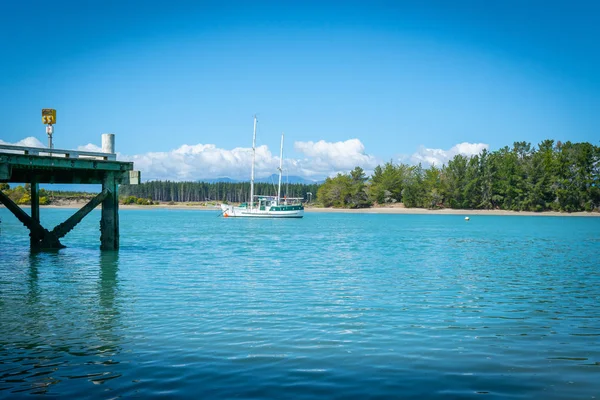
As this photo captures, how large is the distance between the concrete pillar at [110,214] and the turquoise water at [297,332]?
4.38 metres

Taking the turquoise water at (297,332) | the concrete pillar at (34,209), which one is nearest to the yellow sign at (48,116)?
the turquoise water at (297,332)

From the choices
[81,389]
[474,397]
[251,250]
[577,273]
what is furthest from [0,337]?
[251,250]

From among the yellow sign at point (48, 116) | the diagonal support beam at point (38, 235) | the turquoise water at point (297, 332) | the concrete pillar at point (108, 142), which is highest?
the yellow sign at point (48, 116)

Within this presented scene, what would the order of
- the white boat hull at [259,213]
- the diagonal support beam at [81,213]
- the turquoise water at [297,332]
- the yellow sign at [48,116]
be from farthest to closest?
the white boat hull at [259,213]
the diagonal support beam at [81,213]
the yellow sign at [48,116]
the turquoise water at [297,332]

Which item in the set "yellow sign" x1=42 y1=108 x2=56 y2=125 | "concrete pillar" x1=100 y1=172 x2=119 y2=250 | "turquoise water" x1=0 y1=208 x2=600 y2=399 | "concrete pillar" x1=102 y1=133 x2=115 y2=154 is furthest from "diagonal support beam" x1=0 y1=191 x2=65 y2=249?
"yellow sign" x1=42 y1=108 x2=56 y2=125

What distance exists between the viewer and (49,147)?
27.2m

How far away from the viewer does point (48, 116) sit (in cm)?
2709

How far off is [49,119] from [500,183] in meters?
141

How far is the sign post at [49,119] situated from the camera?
26.9 m

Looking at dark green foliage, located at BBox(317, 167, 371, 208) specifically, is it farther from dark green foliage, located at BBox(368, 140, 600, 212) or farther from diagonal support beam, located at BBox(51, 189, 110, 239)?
diagonal support beam, located at BBox(51, 189, 110, 239)

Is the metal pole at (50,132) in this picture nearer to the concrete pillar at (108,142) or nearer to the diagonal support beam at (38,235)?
the concrete pillar at (108,142)

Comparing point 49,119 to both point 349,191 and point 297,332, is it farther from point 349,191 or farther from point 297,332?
point 349,191

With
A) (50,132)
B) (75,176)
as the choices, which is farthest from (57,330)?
(75,176)

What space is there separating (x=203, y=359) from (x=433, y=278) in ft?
51.0
